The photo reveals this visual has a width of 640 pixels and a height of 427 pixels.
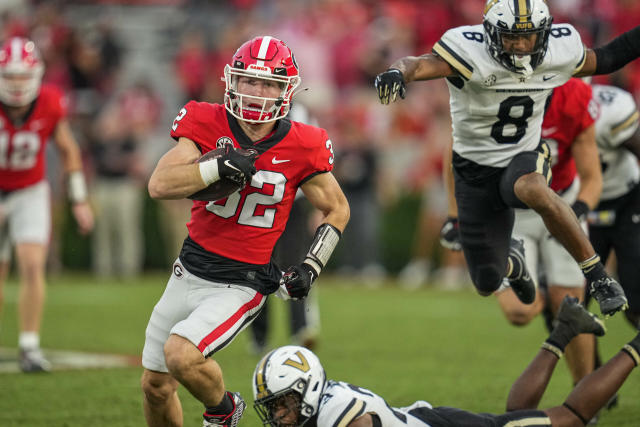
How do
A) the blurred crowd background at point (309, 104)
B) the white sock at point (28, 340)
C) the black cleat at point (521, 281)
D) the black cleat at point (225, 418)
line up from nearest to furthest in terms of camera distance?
the black cleat at point (225, 418) → the black cleat at point (521, 281) → the white sock at point (28, 340) → the blurred crowd background at point (309, 104)

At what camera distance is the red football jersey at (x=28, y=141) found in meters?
7.39

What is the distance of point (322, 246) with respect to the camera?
4695 mm

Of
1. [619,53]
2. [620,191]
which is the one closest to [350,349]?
[620,191]

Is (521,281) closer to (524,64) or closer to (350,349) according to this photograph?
(524,64)

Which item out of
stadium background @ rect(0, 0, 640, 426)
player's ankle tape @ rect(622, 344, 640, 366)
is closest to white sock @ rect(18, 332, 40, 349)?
stadium background @ rect(0, 0, 640, 426)

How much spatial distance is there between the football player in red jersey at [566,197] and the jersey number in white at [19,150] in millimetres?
3814

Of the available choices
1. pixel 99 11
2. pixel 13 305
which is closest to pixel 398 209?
pixel 13 305

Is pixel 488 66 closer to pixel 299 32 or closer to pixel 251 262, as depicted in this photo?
pixel 251 262

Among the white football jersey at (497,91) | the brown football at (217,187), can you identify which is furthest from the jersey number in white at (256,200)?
the white football jersey at (497,91)

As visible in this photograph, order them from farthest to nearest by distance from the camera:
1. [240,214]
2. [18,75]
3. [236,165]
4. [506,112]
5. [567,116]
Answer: [18,75], [567,116], [506,112], [240,214], [236,165]

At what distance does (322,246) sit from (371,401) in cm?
88

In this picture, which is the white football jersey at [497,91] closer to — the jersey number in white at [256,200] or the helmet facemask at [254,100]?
the helmet facemask at [254,100]

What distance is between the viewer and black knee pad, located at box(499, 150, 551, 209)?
17.1ft

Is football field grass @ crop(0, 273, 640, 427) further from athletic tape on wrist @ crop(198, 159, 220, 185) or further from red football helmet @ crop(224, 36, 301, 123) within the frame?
red football helmet @ crop(224, 36, 301, 123)
